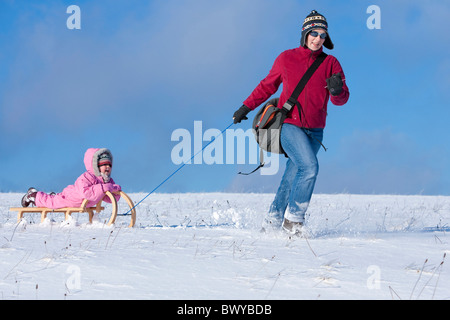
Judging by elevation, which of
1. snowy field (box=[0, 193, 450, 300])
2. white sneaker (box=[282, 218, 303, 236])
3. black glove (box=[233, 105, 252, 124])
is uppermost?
black glove (box=[233, 105, 252, 124])

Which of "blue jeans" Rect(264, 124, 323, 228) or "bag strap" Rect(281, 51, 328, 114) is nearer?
"blue jeans" Rect(264, 124, 323, 228)

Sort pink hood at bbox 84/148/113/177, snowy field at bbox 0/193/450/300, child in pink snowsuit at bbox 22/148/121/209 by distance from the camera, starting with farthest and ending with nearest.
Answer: pink hood at bbox 84/148/113/177 → child in pink snowsuit at bbox 22/148/121/209 → snowy field at bbox 0/193/450/300

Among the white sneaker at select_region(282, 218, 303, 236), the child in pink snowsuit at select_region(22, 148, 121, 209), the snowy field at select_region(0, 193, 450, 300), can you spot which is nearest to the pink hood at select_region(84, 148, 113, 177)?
the child in pink snowsuit at select_region(22, 148, 121, 209)

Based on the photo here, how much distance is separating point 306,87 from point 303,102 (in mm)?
184

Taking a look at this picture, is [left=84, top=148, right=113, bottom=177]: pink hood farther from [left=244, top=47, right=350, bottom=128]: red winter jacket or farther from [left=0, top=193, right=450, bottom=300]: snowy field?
[left=244, top=47, right=350, bottom=128]: red winter jacket

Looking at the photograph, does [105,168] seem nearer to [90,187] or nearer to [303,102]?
[90,187]

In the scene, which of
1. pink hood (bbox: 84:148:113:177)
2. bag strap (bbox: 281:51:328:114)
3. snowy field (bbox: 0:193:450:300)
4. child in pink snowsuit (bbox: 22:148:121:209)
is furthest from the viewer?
pink hood (bbox: 84:148:113:177)

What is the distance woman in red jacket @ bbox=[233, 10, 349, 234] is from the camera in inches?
222

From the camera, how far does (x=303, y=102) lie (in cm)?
575

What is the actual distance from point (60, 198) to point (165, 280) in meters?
4.12

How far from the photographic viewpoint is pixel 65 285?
10.6 ft

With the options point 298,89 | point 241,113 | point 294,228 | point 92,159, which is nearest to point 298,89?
point 298,89
